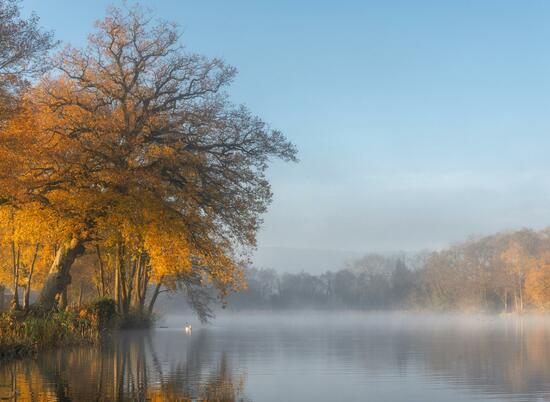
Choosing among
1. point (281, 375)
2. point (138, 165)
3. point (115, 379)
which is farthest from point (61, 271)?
point (281, 375)

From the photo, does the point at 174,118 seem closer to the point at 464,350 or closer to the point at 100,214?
the point at 100,214

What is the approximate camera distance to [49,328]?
22641mm

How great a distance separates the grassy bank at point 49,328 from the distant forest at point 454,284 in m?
67.1

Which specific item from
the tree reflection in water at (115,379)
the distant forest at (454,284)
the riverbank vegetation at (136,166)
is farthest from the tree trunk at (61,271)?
the distant forest at (454,284)

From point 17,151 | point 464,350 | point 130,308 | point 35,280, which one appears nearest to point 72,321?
point 17,151

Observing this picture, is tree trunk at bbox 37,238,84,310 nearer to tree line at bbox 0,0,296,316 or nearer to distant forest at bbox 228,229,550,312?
tree line at bbox 0,0,296,316

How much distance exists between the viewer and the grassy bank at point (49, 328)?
19344 millimetres

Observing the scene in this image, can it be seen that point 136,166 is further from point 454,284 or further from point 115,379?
point 454,284

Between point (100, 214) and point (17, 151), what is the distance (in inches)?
242

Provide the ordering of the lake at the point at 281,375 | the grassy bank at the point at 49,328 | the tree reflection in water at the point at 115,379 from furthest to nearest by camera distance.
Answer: the grassy bank at the point at 49,328
the lake at the point at 281,375
the tree reflection in water at the point at 115,379

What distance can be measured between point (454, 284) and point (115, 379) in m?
88.7

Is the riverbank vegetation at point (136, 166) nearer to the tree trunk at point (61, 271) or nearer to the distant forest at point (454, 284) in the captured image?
the tree trunk at point (61, 271)

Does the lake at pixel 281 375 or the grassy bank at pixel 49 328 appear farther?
the grassy bank at pixel 49 328

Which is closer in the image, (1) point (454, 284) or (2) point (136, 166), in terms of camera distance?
Answer: (2) point (136, 166)
